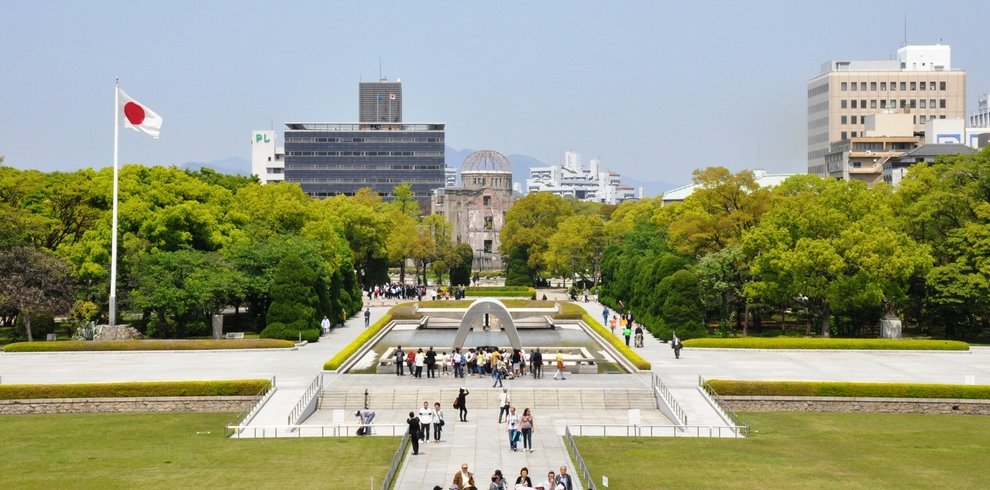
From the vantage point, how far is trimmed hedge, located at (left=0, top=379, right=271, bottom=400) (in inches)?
1683

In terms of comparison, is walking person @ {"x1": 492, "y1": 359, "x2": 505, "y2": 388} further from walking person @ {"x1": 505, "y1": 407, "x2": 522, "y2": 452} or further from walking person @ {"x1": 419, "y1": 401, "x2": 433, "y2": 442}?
walking person @ {"x1": 505, "y1": 407, "x2": 522, "y2": 452}

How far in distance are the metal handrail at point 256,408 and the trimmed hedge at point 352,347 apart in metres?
4.78

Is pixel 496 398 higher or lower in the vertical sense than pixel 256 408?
higher

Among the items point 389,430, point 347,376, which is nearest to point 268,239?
point 347,376

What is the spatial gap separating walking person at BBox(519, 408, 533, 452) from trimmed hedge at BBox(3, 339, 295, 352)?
27973 millimetres

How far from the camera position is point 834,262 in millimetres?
63000

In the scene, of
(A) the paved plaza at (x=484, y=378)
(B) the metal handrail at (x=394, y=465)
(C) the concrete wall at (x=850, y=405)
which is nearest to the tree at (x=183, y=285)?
(A) the paved plaza at (x=484, y=378)

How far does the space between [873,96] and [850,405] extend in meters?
117

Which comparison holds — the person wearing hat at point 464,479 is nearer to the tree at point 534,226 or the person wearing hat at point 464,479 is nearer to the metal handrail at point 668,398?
the metal handrail at point 668,398

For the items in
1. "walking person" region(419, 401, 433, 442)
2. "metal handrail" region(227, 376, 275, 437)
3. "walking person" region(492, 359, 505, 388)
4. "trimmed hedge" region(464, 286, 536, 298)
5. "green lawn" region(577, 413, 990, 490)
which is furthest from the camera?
"trimmed hedge" region(464, 286, 536, 298)

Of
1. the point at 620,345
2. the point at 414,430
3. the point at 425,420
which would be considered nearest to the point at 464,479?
the point at 414,430

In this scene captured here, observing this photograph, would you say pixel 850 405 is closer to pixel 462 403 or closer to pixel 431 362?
pixel 462 403

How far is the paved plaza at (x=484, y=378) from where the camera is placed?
111ft

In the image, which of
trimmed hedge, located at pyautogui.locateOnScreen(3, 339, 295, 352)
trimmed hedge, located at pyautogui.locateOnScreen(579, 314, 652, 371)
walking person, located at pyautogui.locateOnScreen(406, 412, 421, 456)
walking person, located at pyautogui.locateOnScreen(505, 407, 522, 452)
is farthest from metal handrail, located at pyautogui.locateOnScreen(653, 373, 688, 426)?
trimmed hedge, located at pyautogui.locateOnScreen(3, 339, 295, 352)
